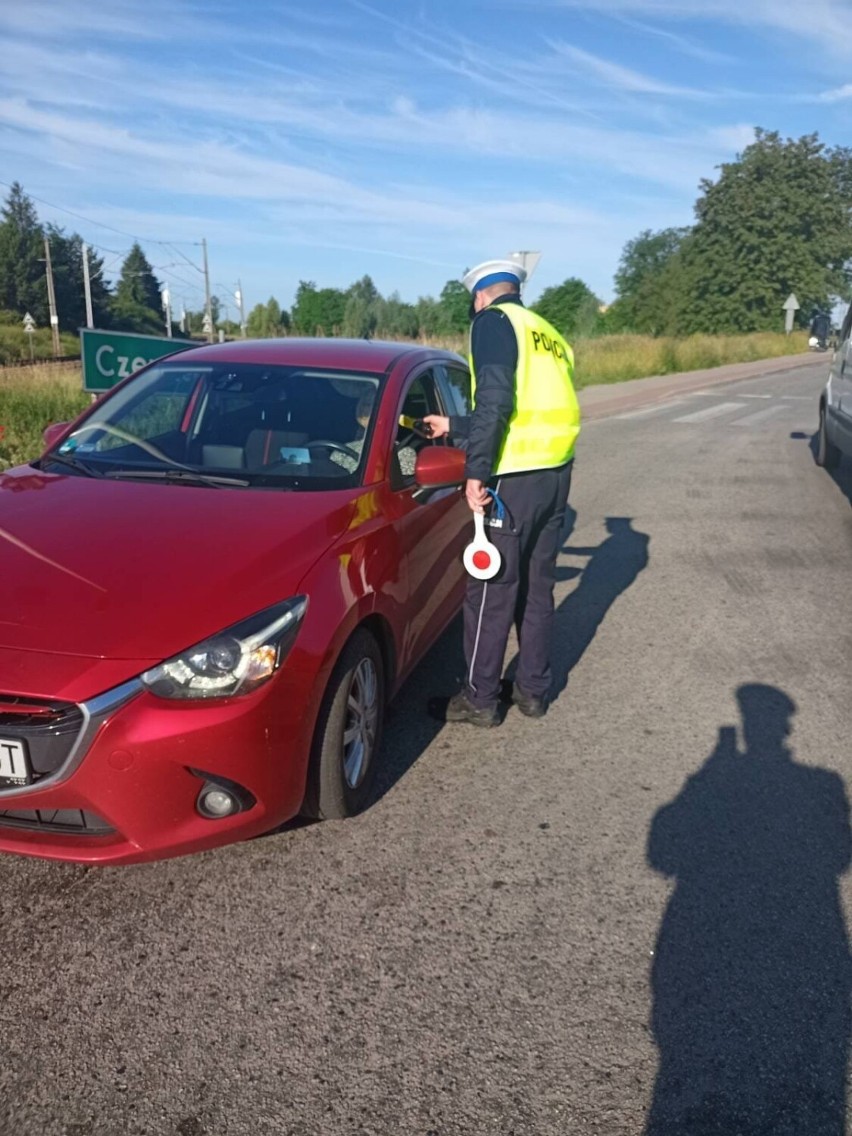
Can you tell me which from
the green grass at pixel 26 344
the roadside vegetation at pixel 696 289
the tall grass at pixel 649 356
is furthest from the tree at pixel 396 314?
the green grass at pixel 26 344

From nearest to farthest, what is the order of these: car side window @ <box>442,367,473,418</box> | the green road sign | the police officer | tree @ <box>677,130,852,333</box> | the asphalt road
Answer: the asphalt road → the police officer → car side window @ <box>442,367,473,418</box> → the green road sign → tree @ <box>677,130,852,333</box>

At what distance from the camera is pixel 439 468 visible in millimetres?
3926

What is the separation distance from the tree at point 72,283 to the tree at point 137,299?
1.64m

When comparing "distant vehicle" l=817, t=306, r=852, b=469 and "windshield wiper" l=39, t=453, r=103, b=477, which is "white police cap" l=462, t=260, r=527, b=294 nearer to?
"windshield wiper" l=39, t=453, r=103, b=477

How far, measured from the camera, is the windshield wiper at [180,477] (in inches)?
149

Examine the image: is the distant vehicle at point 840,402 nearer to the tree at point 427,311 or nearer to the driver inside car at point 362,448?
the driver inside car at point 362,448

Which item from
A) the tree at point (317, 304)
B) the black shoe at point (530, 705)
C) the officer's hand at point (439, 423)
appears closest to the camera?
the officer's hand at point (439, 423)

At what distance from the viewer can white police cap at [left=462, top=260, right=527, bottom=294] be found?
411 cm

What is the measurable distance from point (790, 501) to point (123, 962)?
8.81m

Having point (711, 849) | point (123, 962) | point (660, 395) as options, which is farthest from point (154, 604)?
point (660, 395)

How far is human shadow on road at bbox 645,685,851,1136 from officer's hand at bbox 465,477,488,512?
1368 millimetres

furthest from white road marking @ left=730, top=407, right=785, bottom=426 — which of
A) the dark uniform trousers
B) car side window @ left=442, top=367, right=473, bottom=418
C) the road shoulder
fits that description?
the dark uniform trousers

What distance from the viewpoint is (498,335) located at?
388cm

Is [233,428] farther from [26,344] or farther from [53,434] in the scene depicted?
[26,344]
